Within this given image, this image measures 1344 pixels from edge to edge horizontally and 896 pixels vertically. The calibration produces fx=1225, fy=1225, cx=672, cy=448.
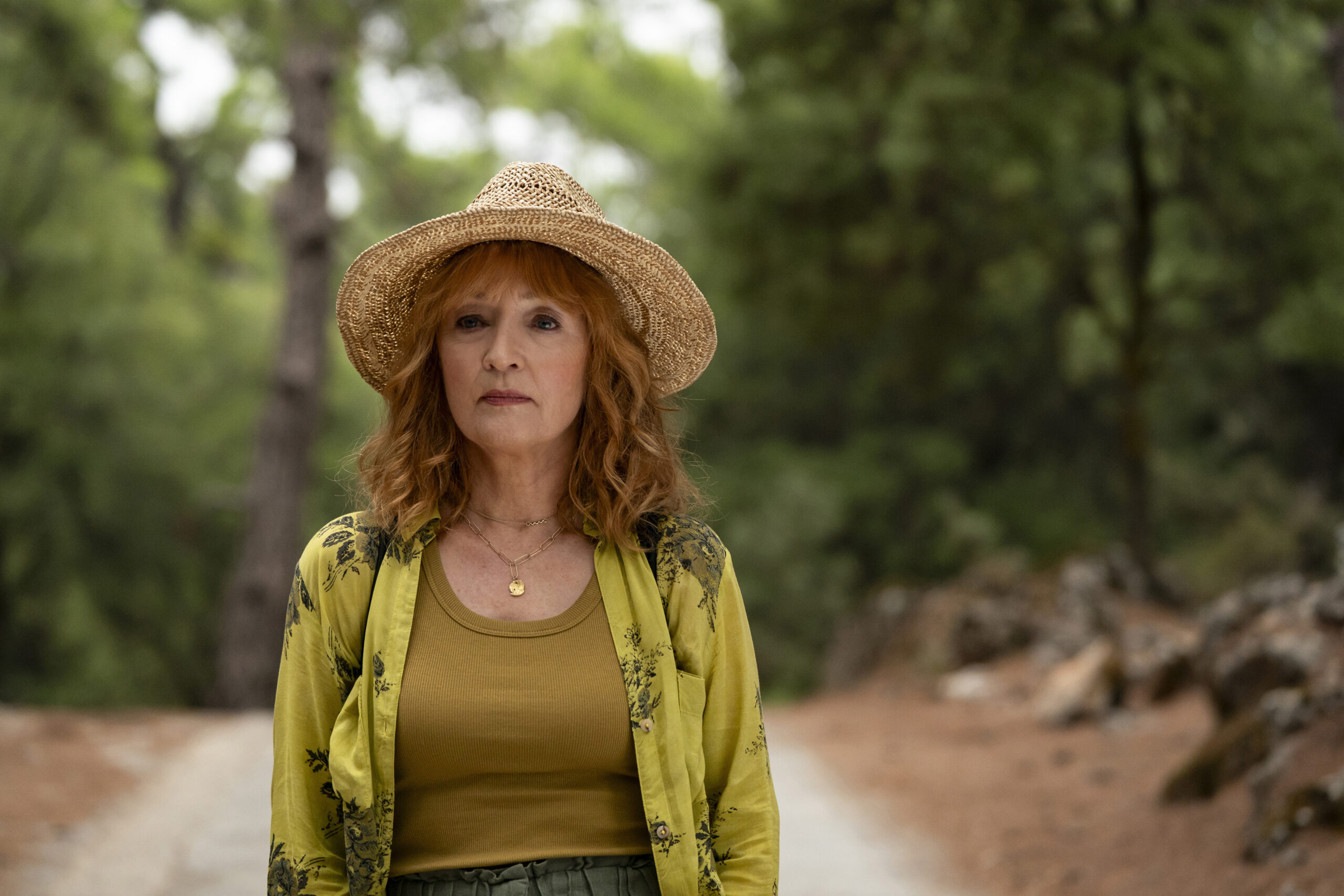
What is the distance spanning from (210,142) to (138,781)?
14655 millimetres

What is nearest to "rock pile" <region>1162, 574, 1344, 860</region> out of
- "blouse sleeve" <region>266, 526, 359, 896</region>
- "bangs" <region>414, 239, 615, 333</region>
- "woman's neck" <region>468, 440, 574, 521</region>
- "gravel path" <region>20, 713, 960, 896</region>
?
"gravel path" <region>20, 713, 960, 896</region>

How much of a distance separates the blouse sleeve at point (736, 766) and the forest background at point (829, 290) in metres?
6.10

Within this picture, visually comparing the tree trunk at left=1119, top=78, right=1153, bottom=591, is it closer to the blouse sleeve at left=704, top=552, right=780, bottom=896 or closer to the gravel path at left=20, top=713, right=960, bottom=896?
the gravel path at left=20, top=713, right=960, bottom=896

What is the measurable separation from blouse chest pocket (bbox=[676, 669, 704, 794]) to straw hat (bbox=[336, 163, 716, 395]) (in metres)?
0.61

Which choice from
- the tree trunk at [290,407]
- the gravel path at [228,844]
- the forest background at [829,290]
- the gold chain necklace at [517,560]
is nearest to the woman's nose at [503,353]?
the gold chain necklace at [517,560]

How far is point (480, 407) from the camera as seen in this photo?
202 cm

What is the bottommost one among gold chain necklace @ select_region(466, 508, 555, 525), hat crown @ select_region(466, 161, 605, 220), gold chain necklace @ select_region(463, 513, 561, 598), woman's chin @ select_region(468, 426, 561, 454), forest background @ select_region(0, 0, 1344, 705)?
gold chain necklace @ select_region(463, 513, 561, 598)

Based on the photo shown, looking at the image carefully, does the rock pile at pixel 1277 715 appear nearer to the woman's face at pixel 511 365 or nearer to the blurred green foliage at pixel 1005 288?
the woman's face at pixel 511 365

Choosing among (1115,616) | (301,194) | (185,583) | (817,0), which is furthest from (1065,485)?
(185,583)

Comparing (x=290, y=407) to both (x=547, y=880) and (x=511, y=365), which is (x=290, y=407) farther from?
(x=547, y=880)

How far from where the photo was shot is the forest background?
30.3 ft

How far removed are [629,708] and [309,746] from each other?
20.4 inches

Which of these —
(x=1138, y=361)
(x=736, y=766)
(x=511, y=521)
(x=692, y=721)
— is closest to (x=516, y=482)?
(x=511, y=521)

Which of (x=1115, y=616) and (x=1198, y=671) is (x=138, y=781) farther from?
(x=1115, y=616)
